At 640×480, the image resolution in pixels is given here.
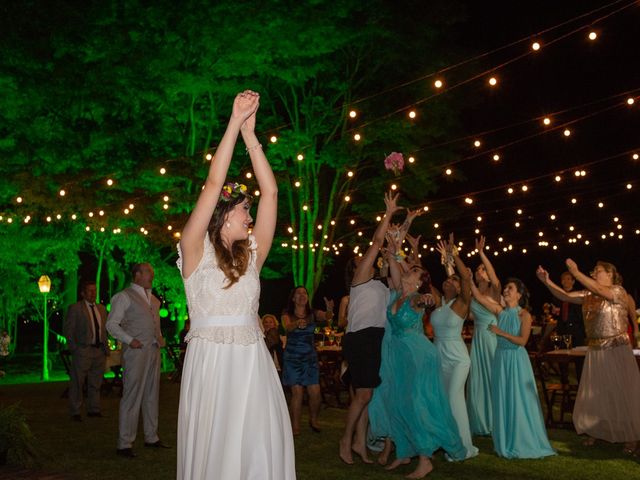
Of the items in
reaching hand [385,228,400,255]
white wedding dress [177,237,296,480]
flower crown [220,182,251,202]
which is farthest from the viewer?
reaching hand [385,228,400,255]

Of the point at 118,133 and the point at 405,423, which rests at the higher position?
the point at 118,133

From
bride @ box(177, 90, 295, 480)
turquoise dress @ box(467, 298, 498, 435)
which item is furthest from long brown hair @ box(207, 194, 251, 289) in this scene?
turquoise dress @ box(467, 298, 498, 435)

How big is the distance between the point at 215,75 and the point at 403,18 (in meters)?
6.64

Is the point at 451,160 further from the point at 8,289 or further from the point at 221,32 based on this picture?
the point at 8,289

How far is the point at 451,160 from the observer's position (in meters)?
26.4

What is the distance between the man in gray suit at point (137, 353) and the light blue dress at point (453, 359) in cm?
321

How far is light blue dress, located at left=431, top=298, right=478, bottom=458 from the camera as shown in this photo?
8273mm

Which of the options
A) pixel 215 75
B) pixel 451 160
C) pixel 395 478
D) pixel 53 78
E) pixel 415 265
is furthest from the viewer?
pixel 451 160

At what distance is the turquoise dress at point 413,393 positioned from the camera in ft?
24.5

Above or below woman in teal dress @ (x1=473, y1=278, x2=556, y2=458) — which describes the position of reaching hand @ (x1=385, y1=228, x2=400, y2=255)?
above

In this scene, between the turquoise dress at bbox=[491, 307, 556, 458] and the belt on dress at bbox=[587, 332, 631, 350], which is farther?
the belt on dress at bbox=[587, 332, 631, 350]

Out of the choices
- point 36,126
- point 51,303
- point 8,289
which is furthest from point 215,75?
point 51,303

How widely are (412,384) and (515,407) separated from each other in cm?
147

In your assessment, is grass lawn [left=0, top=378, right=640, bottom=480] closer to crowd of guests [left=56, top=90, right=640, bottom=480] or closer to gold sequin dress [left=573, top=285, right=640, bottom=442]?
crowd of guests [left=56, top=90, right=640, bottom=480]
